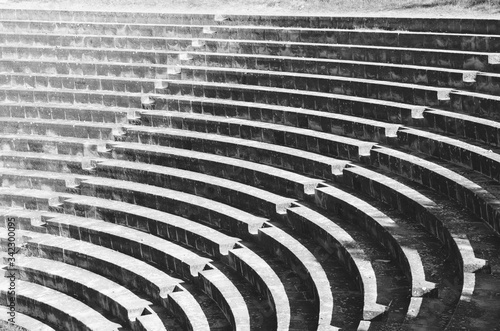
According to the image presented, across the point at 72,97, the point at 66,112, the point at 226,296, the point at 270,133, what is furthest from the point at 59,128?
the point at 226,296

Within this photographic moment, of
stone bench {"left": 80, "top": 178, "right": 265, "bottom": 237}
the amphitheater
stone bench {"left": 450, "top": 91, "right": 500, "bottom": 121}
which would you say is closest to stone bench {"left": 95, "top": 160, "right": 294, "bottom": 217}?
the amphitheater

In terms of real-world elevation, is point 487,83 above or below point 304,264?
above

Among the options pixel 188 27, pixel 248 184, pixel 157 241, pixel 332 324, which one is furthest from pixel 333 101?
pixel 332 324

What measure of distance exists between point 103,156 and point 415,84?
6403 mm

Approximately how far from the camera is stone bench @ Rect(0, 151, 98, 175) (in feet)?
60.5

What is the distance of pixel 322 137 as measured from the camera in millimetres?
15656

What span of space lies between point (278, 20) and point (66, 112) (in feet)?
15.9

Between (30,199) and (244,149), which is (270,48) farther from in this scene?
(30,199)

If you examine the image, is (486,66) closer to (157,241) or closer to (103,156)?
(157,241)

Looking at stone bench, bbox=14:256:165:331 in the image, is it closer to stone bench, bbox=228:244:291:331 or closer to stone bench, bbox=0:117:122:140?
stone bench, bbox=228:244:291:331

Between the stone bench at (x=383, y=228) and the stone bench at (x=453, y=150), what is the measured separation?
1374mm

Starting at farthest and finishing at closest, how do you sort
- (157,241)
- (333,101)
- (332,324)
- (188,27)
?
(188,27), (333,101), (157,241), (332,324)

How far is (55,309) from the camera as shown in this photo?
14.7 metres

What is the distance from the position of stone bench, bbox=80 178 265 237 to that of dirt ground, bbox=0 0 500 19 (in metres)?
6.05
